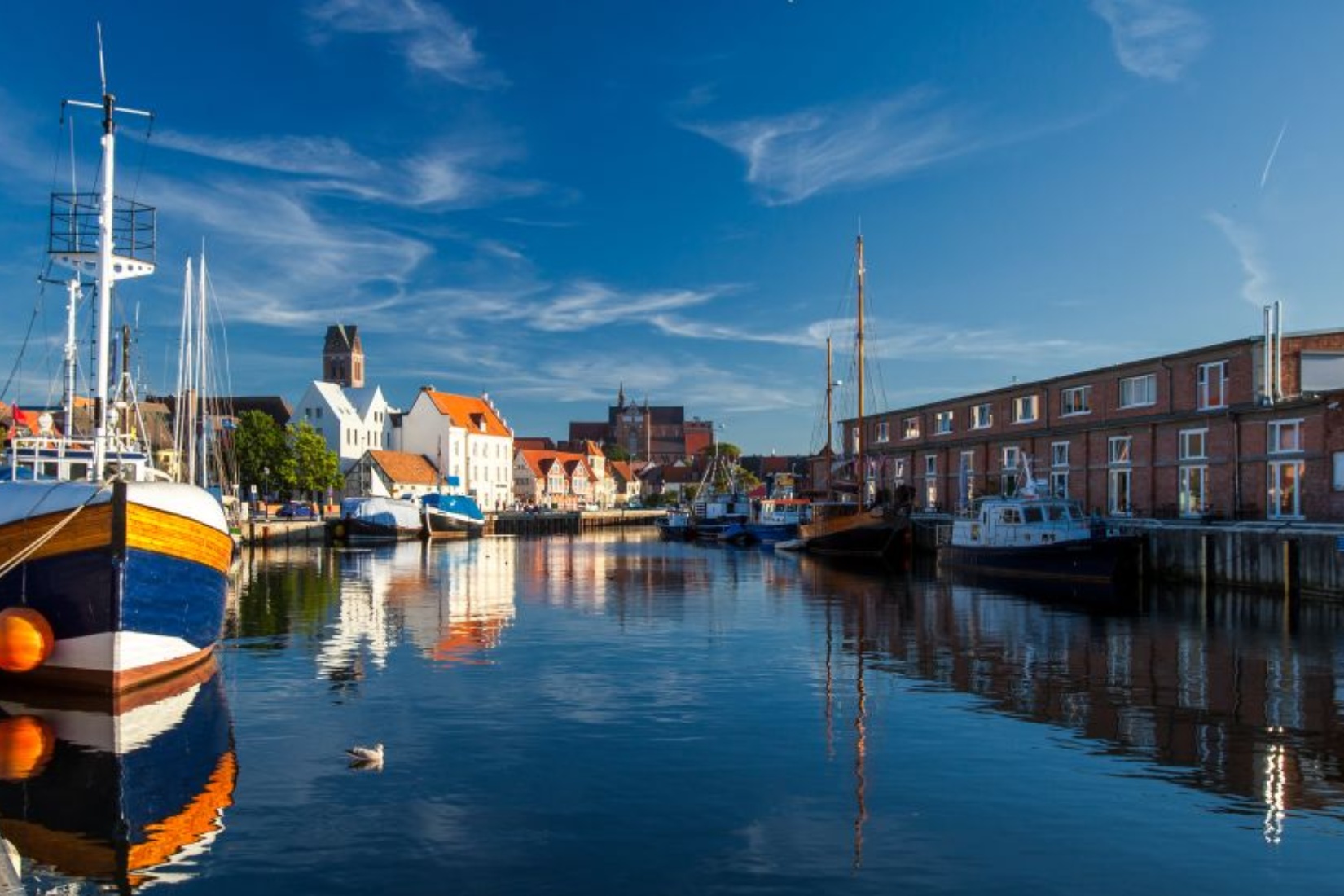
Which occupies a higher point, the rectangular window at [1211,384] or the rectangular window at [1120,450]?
the rectangular window at [1211,384]

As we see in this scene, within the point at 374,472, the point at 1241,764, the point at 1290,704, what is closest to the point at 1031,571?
the point at 1290,704

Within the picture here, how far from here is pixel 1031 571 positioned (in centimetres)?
4747

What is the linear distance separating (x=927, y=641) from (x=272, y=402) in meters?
112

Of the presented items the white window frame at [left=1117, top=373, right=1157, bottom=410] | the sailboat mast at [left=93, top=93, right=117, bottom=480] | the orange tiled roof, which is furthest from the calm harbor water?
the orange tiled roof

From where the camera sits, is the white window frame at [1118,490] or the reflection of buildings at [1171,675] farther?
the white window frame at [1118,490]

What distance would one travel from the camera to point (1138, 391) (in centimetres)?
5216

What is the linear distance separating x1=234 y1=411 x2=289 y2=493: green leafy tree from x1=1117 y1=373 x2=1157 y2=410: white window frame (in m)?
71.2

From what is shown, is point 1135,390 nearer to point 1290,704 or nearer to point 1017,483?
point 1017,483

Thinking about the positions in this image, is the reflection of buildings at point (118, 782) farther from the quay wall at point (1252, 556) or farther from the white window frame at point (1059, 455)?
the white window frame at point (1059, 455)

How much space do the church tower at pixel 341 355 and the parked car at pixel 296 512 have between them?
49400 millimetres

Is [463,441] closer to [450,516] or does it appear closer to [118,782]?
[450,516]

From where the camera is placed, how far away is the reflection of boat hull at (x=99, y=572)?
1823 cm

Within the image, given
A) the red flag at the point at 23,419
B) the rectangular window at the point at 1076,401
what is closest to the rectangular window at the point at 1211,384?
the rectangular window at the point at 1076,401

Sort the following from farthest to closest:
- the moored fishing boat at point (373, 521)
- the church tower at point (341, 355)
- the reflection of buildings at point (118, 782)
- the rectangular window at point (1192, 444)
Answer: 1. the church tower at point (341, 355)
2. the moored fishing boat at point (373, 521)
3. the rectangular window at point (1192, 444)
4. the reflection of buildings at point (118, 782)
